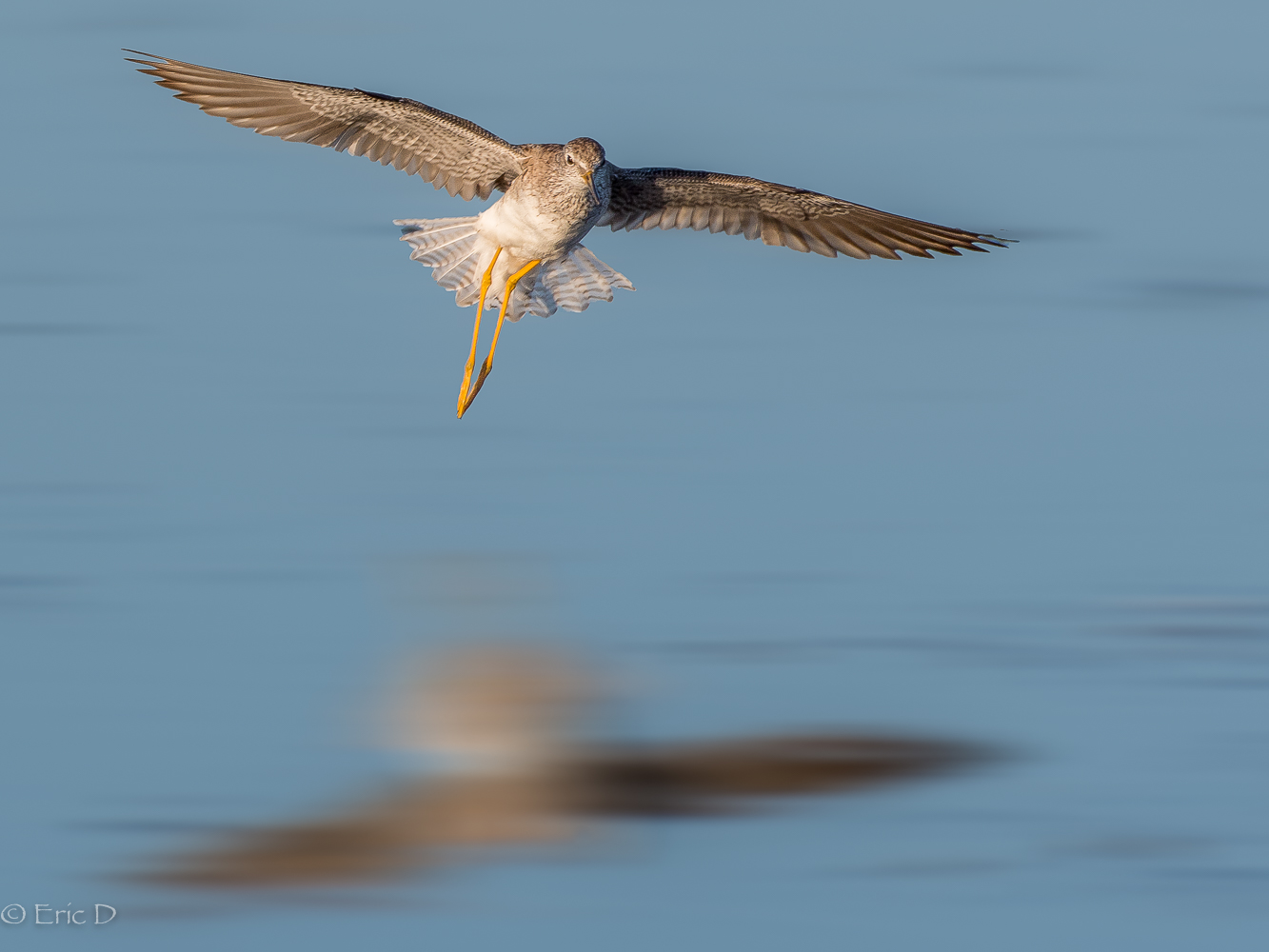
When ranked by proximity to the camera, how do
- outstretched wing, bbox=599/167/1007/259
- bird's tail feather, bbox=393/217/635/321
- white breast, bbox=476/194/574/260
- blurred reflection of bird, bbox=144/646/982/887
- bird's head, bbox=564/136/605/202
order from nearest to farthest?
1. blurred reflection of bird, bbox=144/646/982/887
2. bird's head, bbox=564/136/605/202
3. white breast, bbox=476/194/574/260
4. outstretched wing, bbox=599/167/1007/259
5. bird's tail feather, bbox=393/217/635/321

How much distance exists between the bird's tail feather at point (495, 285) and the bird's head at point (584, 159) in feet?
3.33

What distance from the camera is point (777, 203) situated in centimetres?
1038

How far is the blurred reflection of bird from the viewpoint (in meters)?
6.85

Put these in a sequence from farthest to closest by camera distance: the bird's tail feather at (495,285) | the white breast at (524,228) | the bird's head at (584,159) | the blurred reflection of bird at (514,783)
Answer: the bird's tail feather at (495,285) < the white breast at (524,228) < the bird's head at (584,159) < the blurred reflection of bird at (514,783)

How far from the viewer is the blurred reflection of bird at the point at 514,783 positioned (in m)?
6.85

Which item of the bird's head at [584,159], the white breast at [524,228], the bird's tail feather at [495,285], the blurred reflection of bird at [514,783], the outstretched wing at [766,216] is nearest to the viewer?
the blurred reflection of bird at [514,783]

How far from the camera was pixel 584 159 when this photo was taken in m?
9.60

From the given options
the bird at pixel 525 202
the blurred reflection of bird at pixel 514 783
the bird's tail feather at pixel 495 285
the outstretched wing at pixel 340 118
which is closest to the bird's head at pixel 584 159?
the bird at pixel 525 202

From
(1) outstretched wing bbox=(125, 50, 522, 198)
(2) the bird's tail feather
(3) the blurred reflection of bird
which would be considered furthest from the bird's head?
(3) the blurred reflection of bird

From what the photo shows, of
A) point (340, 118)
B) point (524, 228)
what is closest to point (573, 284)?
point (524, 228)

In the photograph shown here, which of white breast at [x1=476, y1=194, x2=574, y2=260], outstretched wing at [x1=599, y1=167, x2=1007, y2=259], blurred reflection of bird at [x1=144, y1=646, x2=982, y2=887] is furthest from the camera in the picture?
outstretched wing at [x1=599, y1=167, x2=1007, y2=259]

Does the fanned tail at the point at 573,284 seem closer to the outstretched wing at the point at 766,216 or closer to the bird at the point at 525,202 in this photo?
the bird at the point at 525,202

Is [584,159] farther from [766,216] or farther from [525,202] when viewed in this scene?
[766,216]

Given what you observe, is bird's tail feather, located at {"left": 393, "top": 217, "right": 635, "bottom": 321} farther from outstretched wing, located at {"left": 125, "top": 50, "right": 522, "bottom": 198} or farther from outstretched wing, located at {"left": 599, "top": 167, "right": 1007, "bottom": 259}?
outstretched wing, located at {"left": 125, "top": 50, "right": 522, "bottom": 198}
